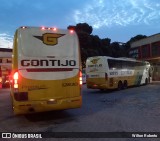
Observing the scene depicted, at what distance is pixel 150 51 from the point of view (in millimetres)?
44938

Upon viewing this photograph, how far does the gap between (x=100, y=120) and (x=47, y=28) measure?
12.6 ft

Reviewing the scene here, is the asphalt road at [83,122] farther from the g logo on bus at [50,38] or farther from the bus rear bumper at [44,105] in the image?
the g logo on bus at [50,38]

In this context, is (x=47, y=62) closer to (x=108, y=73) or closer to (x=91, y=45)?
(x=108, y=73)

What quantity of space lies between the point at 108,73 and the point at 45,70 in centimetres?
1353

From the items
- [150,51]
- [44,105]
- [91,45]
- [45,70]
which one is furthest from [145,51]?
[44,105]

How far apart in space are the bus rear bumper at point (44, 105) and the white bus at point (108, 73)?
12600mm

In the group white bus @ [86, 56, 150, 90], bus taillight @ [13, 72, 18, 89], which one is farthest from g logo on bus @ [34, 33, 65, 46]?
white bus @ [86, 56, 150, 90]

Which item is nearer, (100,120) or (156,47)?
(100,120)

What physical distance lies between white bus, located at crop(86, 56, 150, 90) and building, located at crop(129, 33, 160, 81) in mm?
16278

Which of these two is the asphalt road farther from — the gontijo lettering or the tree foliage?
the tree foliage

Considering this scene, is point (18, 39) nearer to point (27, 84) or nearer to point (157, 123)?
point (27, 84)

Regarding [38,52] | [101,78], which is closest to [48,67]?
[38,52]

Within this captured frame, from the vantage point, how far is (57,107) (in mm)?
9594

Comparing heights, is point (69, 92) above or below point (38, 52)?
below
